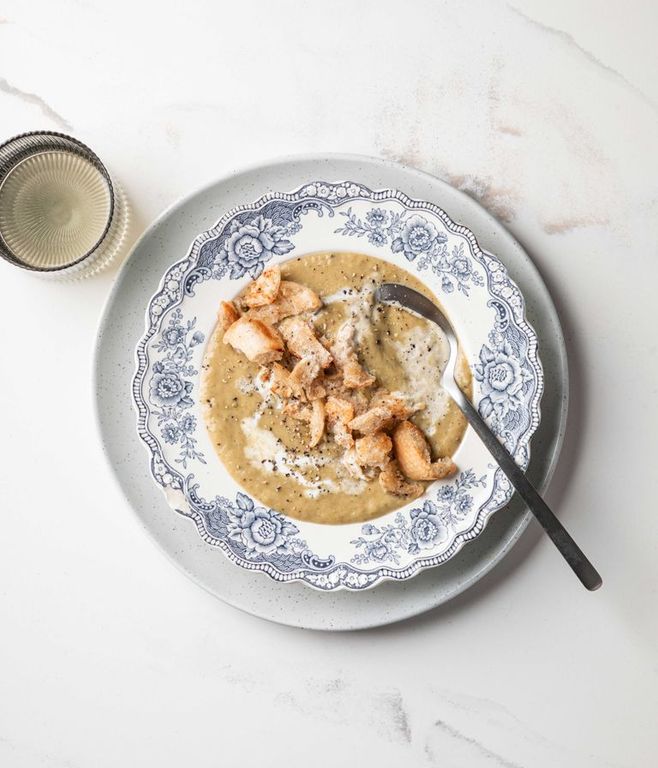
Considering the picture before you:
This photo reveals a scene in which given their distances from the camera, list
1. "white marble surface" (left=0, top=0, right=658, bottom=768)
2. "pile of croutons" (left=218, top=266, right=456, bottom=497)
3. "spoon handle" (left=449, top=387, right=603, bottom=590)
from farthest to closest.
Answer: "white marble surface" (left=0, top=0, right=658, bottom=768), "pile of croutons" (left=218, top=266, right=456, bottom=497), "spoon handle" (left=449, top=387, right=603, bottom=590)

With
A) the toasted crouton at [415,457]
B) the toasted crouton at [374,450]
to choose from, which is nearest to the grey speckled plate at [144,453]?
the toasted crouton at [415,457]

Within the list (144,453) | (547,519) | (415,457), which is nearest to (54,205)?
(144,453)

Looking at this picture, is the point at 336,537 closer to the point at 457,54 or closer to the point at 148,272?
the point at 148,272

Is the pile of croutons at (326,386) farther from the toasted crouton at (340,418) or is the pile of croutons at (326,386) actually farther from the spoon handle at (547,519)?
the spoon handle at (547,519)

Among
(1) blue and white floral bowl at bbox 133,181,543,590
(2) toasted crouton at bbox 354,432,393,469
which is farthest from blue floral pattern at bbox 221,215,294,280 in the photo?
(2) toasted crouton at bbox 354,432,393,469

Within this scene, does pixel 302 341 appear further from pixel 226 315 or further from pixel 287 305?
pixel 226 315

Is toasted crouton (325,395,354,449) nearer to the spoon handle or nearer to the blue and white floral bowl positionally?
the blue and white floral bowl
